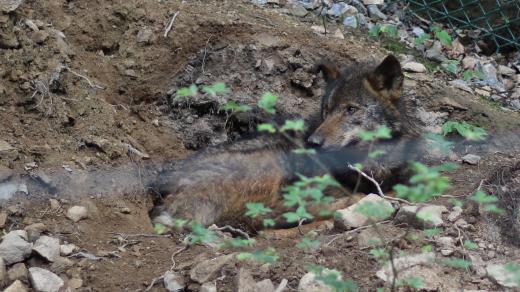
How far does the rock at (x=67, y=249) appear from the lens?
4277 millimetres

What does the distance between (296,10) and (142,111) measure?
8.07 feet

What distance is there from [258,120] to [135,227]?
2.41 m

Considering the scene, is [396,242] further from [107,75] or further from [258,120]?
[107,75]

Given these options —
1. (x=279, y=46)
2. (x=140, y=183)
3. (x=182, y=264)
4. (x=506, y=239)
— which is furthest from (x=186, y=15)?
(x=506, y=239)

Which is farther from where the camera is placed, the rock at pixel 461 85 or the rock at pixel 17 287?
the rock at pixel 461 85

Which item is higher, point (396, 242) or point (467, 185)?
point (396, 242)

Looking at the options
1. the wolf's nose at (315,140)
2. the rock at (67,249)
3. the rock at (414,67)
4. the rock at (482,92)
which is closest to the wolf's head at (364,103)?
the wolf's nose at (315,140)

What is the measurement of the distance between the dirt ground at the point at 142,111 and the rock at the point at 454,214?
9 cm

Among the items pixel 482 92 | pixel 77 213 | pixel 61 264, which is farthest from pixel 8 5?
pixel 482 92

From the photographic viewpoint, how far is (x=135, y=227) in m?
4.98

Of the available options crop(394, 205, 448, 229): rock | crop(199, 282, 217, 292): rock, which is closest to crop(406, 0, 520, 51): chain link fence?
crop(394, 205, 448, 229): rock

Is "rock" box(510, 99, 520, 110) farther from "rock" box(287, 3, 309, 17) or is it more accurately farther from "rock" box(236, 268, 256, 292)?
"rock" box(236, 268, 256, 292)

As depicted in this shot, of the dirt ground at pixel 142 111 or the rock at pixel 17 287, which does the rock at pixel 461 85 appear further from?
the rock at pixel 17 287

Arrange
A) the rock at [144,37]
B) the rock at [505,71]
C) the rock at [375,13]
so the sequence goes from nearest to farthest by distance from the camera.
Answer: the rock at [144,37]
the rock at [505,71]
the rock at [375,13]
